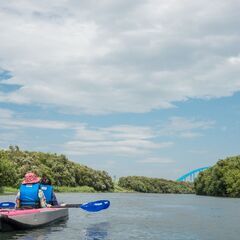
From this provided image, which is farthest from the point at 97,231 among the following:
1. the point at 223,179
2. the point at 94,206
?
the point at 223,179

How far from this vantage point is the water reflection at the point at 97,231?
982 inches

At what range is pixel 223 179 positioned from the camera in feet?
387

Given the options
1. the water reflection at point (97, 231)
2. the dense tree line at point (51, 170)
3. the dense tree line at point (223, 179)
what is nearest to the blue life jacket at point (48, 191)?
the water reflection at point (97, 231)

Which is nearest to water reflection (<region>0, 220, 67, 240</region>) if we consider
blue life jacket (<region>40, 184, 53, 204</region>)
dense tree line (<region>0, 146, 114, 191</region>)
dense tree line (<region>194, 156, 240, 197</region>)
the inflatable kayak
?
the inflatable kayak

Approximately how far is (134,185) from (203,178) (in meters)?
71.7

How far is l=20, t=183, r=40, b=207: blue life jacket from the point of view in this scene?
27.5 meters

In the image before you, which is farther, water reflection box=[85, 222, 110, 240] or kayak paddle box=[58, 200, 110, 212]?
kayak paddle box=[58, 200, 110, 212]

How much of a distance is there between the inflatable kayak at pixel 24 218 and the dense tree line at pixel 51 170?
266ft

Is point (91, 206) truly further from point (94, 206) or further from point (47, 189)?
point (47, 189)

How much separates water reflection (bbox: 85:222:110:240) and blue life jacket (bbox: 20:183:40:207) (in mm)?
3665

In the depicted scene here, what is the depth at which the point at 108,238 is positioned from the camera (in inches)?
969

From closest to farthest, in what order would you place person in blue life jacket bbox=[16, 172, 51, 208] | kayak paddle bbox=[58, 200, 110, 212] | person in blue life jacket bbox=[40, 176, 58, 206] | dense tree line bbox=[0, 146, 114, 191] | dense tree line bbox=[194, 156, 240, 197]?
person in blue life jacket bbox=[16, 172, 51, 208] < person in blue life jacket bbox=[40, 176, 58, 206] < kayak paddle bbox=[58, 200, 110, 212] < dense tree line bbox=[0, 146, 114, 191] < dense tree line bbox=[194, 156, 240, 197]

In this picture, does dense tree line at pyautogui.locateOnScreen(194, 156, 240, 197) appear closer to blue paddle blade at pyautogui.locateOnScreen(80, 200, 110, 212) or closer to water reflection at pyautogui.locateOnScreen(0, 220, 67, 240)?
blue paddle blade at pyautogui.locateOnScreen(80, 200, 110, 212)

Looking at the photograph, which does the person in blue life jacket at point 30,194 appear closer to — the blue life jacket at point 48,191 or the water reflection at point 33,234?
the water reflection at point 33,234
